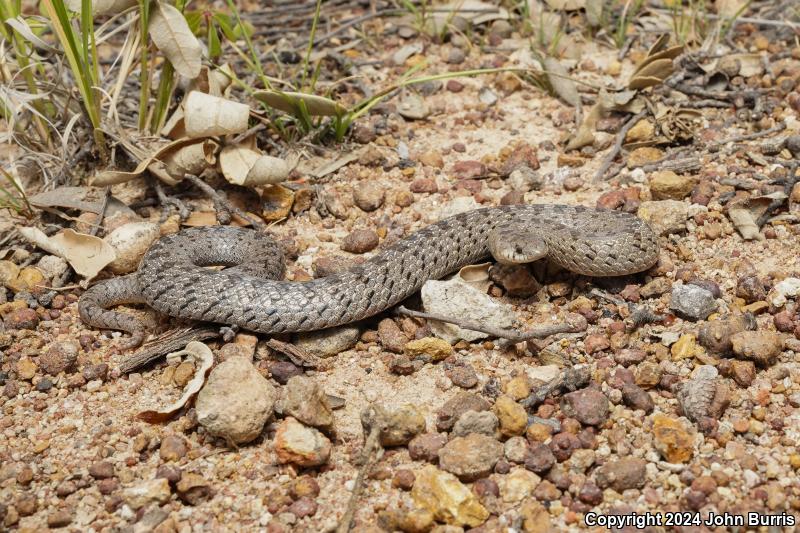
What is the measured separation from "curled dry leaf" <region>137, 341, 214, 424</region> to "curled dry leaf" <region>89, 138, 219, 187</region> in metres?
1.62

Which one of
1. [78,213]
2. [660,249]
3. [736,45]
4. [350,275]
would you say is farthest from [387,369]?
[736,45]

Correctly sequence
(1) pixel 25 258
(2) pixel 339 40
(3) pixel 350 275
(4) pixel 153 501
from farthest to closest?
(2) pixel 339 40 → (1) pixel 25 258 → (3) pixel 350 275 → (4) pixel 153 501

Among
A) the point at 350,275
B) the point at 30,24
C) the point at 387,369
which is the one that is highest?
the point at 30,24

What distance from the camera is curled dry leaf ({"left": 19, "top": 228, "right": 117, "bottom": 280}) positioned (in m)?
5.13

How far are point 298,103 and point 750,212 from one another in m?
3.40

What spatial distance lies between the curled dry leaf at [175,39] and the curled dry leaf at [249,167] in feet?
2.10

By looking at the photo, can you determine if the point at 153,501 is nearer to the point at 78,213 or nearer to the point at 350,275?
the point at 350,275

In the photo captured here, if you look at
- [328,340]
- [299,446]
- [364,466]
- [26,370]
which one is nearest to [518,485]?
[364,466]

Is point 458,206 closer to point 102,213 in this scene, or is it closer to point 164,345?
point 164,345

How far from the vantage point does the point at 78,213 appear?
570cm

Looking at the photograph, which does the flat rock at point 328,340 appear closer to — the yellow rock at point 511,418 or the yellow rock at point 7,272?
the yellow rock at point 511,418

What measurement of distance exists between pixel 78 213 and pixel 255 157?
1.41 meters

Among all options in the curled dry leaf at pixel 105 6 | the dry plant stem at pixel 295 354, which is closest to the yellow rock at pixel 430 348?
the dry plant stem at pixel 295 354

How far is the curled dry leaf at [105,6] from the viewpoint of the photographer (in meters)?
5.24
